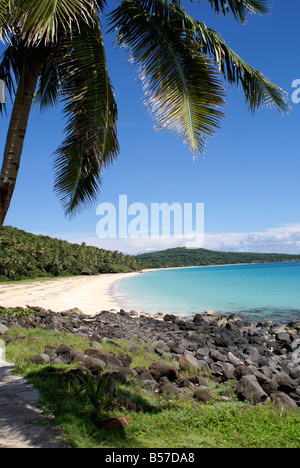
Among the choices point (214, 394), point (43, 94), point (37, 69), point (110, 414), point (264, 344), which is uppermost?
point (43, 94)

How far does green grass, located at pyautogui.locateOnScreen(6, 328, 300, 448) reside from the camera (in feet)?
11.9

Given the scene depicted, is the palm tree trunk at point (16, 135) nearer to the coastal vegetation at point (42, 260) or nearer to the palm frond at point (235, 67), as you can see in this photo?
the palm frond at point (235, 67)

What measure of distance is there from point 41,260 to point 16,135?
76.0 metres

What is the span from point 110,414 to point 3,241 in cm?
7132


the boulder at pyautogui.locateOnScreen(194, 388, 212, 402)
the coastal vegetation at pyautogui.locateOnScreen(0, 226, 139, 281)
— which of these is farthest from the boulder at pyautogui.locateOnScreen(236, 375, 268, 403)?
the coastal vegetation at pyautogui.locateOnScreen(0, 226, 139, 281)

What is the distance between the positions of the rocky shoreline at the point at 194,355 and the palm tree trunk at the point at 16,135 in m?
3.15

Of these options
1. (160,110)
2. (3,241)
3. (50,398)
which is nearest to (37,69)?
(160,110)

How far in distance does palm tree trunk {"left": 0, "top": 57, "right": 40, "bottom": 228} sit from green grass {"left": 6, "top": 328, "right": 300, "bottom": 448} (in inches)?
104

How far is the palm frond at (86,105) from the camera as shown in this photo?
17.8 ft

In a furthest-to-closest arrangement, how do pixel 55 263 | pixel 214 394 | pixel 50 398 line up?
pixel 55 263
pixel 214 394
pixel 50 398

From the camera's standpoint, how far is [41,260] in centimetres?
7719

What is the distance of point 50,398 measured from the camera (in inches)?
180

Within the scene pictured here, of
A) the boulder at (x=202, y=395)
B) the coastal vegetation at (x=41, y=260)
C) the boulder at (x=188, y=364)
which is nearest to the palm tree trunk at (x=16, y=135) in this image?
the boulder at (x=202, y=395)
